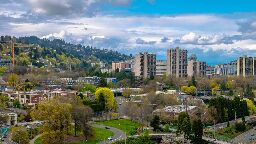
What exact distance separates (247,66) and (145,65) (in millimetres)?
21577

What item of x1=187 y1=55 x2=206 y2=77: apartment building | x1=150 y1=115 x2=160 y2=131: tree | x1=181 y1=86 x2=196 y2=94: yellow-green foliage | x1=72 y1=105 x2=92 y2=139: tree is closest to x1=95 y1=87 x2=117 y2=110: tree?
x1=150 y1=115 x2=160 y2=131: tree

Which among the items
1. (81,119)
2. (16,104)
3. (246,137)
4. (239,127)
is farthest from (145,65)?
(81,119)

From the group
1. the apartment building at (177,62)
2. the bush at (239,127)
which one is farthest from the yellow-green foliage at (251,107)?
the apartment building at (177,62)

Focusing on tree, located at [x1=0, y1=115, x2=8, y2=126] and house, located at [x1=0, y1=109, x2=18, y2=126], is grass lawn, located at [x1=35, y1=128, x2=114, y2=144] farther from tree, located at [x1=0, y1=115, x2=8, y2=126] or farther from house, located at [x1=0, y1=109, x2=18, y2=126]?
house, located at [x1=0, y1=109, x2=18, y2=126]

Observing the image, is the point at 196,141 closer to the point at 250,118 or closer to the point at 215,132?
the point at 215,132

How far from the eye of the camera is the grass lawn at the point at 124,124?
4533 centimetres

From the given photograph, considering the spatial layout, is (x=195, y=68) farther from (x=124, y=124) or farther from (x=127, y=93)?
(x=124, y=124)

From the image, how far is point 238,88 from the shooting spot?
274 ft

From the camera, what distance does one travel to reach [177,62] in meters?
101

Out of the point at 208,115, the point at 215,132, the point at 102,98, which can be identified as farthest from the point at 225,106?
the point at 102,98

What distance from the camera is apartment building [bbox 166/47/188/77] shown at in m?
100

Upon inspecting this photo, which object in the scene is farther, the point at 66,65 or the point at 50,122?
the point at 66,65

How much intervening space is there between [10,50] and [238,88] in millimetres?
65995

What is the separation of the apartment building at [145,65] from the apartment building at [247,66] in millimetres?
18221
